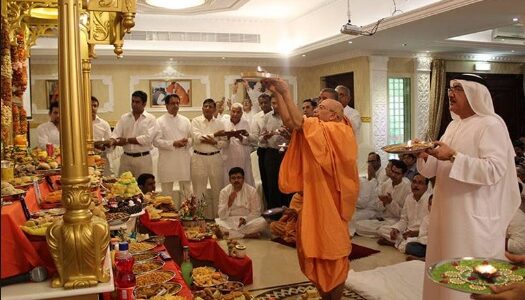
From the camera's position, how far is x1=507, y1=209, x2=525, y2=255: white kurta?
15.5 ft

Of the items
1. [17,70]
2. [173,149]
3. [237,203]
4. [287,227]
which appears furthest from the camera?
[173,149]

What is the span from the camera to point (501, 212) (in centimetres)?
300

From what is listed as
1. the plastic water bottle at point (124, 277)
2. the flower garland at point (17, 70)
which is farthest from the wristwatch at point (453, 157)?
the flower garland at point (17, 70)

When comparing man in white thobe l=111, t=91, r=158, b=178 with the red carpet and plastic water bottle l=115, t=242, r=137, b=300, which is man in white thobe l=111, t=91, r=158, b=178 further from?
plastic water bottle l=115, t=242, r=137, b=300

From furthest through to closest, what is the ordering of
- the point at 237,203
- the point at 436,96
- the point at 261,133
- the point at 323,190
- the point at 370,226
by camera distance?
the point at 436,96 < the point at 261,133 < the point at 237,203 < the point at 370,226 < the point at 323,190

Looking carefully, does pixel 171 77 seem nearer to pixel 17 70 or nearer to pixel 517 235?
pixel 17 70

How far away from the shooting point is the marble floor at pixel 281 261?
462 cm

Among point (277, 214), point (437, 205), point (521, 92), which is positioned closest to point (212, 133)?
point (277, 214)

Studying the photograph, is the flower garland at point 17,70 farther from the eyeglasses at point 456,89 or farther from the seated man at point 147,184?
the eyeglasses at point 456,89

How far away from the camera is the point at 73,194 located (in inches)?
64.2

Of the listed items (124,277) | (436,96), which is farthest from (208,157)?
(124,277)

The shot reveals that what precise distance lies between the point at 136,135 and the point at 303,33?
4.11 metres

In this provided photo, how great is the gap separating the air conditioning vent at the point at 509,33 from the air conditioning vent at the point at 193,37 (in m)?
4.40

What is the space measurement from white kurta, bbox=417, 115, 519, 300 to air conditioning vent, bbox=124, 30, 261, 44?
22.9 ft
